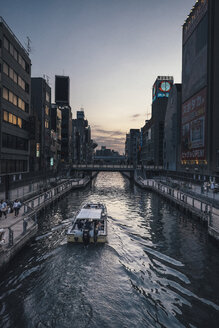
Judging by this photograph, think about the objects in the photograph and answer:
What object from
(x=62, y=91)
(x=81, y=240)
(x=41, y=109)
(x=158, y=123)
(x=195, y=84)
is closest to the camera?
(x=81, y=240)

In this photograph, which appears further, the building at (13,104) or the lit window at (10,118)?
the lit window at (10,118)

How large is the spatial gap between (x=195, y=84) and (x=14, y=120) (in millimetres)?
59358

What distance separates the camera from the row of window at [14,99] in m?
47.3

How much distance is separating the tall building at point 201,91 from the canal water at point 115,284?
2024 inches

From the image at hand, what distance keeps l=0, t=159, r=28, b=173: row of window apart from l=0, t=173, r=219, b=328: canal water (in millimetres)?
28973

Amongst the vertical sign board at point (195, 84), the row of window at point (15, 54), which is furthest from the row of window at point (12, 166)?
the vertical sign board at point (195, 84)

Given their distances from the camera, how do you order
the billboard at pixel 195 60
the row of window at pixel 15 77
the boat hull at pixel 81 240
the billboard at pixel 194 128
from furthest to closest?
the billboard at pixel 194 128, the billboard at pixel 195 60, the row of window at pixel 15 77, the boat hull at pixel 81 240

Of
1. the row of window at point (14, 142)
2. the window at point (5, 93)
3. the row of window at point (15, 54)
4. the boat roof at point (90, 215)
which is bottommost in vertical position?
the boat roof at point (90, 215)

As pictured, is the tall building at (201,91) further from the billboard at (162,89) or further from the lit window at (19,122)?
the billboard at (162,89)

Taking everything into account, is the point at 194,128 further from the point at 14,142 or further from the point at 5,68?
the point at 5,68

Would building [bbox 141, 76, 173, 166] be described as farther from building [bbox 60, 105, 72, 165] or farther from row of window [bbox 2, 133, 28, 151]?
row of window [bbox 2, 133, 28, 151]

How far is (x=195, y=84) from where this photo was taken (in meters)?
79.6

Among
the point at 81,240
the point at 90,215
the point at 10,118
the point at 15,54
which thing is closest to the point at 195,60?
the point at 15,54

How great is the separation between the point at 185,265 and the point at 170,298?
5.03m
